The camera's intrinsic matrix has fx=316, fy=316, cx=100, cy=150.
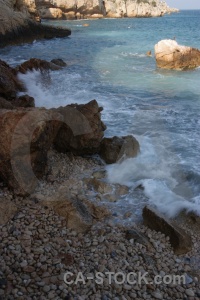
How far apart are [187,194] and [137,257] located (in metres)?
2.36

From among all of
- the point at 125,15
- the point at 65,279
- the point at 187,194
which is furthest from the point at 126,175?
the point at 125,15

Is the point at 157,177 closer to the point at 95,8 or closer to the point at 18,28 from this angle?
the point at 18,28

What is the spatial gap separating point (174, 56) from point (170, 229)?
603 inches

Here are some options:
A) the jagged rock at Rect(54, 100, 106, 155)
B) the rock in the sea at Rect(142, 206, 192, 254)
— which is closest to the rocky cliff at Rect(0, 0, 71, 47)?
the jagged rock at Rect(54, 100, 106, 155)

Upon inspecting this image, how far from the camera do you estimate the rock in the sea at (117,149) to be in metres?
7.29

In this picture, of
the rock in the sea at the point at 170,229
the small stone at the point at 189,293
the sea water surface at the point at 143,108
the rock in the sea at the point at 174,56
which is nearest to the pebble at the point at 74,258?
the small stone at the point at 189,293

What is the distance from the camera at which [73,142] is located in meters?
7.07

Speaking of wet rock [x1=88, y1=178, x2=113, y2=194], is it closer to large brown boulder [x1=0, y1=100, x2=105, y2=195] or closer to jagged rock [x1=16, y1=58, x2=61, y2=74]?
large brown boulder [x1=0, y1=100, x2=105, y2=195]

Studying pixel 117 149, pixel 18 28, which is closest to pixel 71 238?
pixel 117 149

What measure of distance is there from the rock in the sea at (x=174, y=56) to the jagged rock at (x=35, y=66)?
20.1ft

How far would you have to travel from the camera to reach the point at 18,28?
26391mm

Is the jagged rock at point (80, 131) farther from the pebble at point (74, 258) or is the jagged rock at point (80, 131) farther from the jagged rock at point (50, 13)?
the jagged rock at point (50, 13)

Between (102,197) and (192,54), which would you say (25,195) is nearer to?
(102,197)

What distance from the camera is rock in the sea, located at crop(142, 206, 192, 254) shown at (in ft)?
15.9
